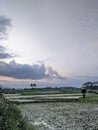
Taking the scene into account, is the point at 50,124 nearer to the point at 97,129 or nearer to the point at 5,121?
the point at 97,129

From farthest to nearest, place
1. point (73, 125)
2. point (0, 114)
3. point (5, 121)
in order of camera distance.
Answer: point (73, 125) → point (0, 114) → point (5, 121)

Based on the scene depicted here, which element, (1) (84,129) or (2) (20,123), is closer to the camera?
(2) (20,123)

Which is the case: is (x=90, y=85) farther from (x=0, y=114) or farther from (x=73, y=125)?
(x=0, y=114)

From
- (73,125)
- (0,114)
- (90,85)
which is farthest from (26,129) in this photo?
(90,85)

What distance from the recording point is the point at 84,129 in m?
31.1

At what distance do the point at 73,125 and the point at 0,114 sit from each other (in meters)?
13.7

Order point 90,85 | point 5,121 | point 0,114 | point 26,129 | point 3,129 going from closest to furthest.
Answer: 1. point 3,129
2. point 5,121
3. point 0,114
4. point 26,129
5. point 90,85

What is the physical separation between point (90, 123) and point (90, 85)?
147 m

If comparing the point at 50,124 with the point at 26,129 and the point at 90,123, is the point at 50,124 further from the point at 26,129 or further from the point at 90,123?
the point at 26,129

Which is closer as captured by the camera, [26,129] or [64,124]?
[26,129]

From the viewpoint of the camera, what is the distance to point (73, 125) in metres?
34.2

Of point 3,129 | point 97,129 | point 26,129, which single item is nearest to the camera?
point 3,129

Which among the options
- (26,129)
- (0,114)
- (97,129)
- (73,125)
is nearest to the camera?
(0,114)

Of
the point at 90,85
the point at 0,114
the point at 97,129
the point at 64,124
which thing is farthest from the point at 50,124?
the point at 90,85
